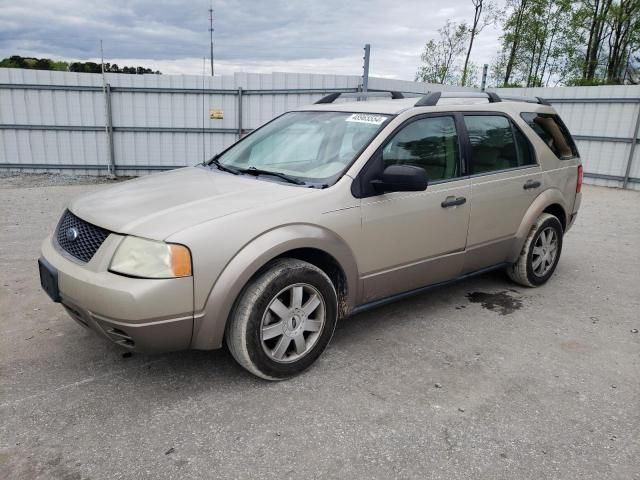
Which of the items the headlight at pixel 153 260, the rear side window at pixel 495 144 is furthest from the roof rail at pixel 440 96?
the headlight at pixel 153 260

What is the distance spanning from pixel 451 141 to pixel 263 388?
2.31 m

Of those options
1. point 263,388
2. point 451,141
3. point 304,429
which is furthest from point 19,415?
point 451,141

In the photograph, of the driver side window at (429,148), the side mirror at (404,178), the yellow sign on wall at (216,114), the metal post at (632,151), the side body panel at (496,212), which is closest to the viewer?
the side mirror at (404,178)

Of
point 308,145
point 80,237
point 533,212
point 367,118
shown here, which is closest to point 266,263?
point 80,237

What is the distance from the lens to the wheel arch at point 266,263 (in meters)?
2.76

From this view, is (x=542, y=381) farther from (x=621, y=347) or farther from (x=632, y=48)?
(x=632, y=48)

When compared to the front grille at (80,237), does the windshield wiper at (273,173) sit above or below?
above

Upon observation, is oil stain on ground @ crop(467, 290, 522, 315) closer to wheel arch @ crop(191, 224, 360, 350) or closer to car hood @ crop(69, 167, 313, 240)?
wheel arch @ crop(191, 224, 360, 350)

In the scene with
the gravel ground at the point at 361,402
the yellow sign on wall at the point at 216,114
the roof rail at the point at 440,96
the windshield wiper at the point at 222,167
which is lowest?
the gravel ground at the point at 361,402

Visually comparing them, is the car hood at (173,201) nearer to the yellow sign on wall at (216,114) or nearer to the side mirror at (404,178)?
the side mirror at (404,178)

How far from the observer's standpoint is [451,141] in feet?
13.1

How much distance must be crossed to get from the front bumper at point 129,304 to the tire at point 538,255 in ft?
10.7

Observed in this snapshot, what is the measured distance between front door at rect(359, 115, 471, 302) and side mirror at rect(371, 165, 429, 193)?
6.7 inches

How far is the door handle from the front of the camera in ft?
12.5
